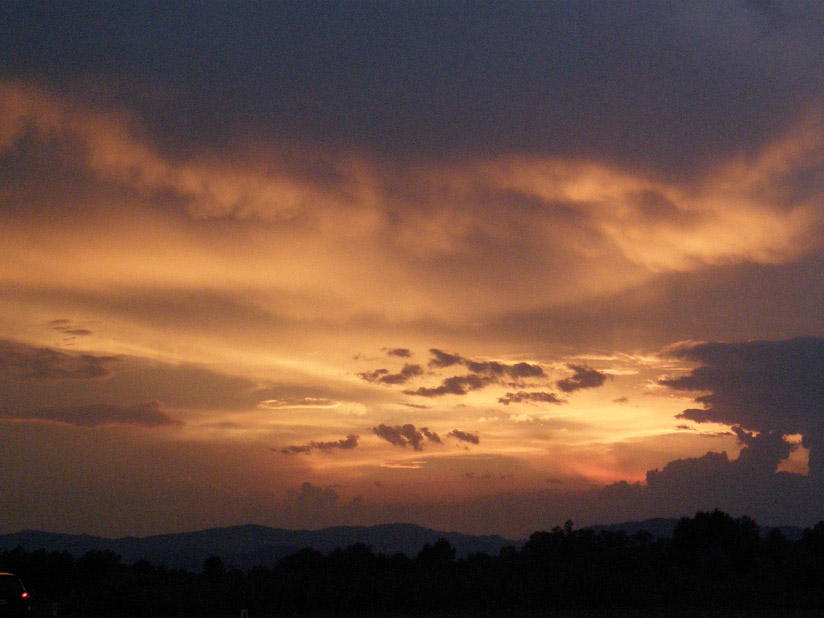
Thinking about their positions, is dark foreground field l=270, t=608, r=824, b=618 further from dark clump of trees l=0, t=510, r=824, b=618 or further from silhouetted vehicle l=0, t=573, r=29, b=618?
silhouetted vehicle l=0, t=573, r=29, b=618

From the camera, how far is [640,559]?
94.0m

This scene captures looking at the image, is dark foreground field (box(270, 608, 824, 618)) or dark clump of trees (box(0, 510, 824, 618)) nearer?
dark foreground field (box(270, 608, 824, 618))

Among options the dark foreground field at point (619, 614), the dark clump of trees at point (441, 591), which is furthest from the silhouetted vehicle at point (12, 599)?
the dark foreground field at point (619, 614)

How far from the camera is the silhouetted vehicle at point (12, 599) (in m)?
31.3

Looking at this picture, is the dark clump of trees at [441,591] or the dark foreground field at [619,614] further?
the dark clump of trees at [441,591]

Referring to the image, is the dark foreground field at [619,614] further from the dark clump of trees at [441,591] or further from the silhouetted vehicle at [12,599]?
the silhouetted vehicle at [12,599]

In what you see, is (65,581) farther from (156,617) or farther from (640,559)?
(640,559)

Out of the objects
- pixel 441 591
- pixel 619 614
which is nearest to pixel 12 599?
pixel 619 614

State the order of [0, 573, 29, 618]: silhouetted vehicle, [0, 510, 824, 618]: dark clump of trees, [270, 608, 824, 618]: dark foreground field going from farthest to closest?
[0, 510, 824, 618]: dark clump of trees < [270, 608, 824, 618]: dark foreground field < [0, 573, 29, 618]: silhouetted vehicle

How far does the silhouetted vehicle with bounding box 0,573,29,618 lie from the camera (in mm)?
31328

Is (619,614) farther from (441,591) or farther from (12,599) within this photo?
(12,599)

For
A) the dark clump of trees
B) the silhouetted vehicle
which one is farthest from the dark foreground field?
the silhouetted vehicle

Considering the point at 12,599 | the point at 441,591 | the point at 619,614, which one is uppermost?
the point at 12,599

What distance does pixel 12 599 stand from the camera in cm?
3159
